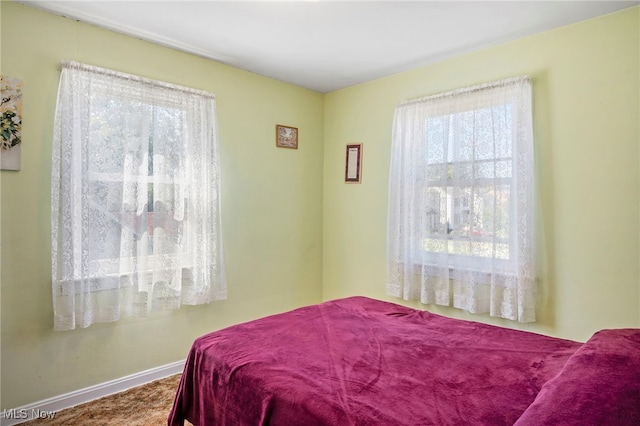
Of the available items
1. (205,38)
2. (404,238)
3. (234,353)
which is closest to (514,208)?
(404,238)

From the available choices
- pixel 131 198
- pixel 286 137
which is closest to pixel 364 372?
pixel 131 198

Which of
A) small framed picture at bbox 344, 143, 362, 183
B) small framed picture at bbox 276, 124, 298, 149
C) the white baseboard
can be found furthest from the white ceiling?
the white baseboard

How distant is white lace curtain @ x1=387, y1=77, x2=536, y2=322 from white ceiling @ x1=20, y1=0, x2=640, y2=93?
0.39 m

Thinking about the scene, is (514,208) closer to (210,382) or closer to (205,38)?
(210,382)

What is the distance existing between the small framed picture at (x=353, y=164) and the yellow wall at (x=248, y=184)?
50 cm

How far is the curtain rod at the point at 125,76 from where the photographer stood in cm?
236

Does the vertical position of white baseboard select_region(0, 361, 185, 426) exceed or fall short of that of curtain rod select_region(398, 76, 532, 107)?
it falls short

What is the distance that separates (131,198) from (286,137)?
1.64m

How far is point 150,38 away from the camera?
2.69 metres

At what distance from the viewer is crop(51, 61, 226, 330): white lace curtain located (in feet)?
7.63

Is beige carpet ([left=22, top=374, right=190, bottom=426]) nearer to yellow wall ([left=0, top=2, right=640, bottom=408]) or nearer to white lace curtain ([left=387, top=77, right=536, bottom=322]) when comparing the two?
yellow wall ([left=0, top=2, right=640, bottom=408])

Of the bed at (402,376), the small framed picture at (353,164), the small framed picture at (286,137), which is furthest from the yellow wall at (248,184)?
the bed at (402,376)

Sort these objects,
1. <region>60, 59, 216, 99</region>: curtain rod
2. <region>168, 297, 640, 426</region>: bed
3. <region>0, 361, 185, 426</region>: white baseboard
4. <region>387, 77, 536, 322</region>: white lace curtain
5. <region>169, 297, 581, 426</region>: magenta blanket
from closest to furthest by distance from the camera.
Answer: <region>168, 297, 640, 426</region>: bed, <region>169, 297, 581, 426</region>: magenta blanket, <region>0, 361, 185, 426</region>: white baseboard, <region>60, 59, 216, 99</region>: curtain rod, <region>387, 77, 536, 322</region>: white lace curtain

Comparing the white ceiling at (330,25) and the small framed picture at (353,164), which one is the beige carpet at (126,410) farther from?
the white ceiling at (330,25)
